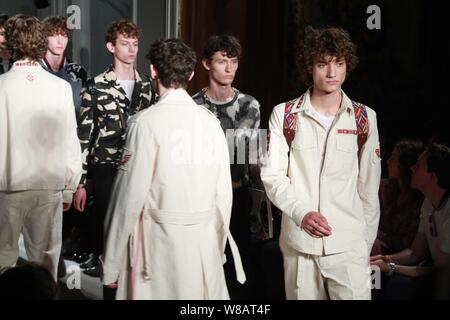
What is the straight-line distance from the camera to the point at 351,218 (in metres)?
2.54

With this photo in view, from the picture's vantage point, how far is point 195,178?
2352 millimetres

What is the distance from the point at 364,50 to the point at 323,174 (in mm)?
933

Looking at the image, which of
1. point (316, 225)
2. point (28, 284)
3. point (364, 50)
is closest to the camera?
point (28, 284)

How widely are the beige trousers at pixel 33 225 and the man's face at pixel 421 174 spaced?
1323 millimetres

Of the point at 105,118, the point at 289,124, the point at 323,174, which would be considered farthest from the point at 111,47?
the point at 323,174

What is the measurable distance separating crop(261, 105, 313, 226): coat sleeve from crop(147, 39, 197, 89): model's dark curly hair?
375 mm

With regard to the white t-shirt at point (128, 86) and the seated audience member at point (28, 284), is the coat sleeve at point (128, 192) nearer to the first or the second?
the seated audience member at point (28, 284)

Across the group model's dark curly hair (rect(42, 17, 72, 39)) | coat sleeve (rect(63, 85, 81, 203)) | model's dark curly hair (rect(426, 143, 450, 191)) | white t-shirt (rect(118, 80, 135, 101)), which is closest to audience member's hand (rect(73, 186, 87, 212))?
coat sleeve (rect(63, 85, 81, 203))

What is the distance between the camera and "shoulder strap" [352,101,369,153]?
256cm

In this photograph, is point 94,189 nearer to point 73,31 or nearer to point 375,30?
point 73,31

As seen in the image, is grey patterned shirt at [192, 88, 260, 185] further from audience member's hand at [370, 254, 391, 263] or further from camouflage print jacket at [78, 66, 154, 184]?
audience member's hand at [370, 254, 391, 263]

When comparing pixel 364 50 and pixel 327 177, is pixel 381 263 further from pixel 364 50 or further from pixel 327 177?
pixel 364 50

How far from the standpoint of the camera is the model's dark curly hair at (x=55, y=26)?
119 inches
